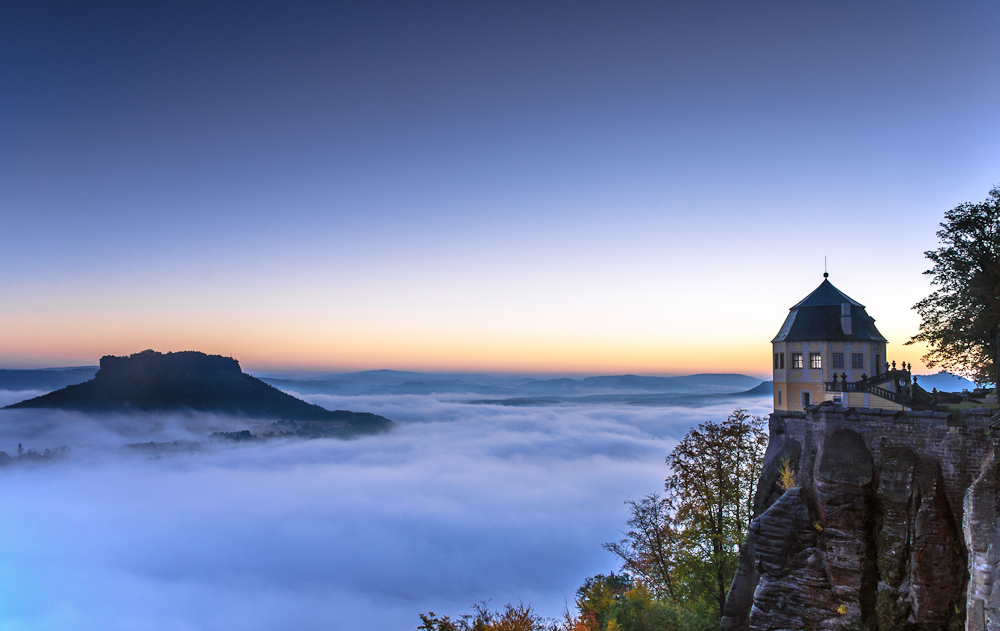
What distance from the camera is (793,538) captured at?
22000 millimetres

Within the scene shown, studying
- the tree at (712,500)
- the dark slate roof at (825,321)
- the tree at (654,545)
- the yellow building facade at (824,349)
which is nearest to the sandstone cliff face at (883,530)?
the tree at (712,500)

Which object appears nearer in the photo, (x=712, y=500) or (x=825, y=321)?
(x=712, y=500)

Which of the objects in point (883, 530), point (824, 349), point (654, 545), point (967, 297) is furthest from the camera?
point (824, 349)

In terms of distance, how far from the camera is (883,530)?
65.3 feet

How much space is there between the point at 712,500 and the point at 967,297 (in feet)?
59.1

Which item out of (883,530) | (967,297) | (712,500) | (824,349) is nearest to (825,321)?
(824,349)

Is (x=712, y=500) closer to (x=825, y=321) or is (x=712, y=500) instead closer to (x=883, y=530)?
(x=883, y=530)

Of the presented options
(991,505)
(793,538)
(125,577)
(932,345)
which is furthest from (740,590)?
(125,577)

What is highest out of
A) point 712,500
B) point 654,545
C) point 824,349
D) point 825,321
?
point 825,321

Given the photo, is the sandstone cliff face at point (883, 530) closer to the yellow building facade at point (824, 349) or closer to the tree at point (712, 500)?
the tree at point (712, 500)

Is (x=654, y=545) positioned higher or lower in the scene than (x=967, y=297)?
lower

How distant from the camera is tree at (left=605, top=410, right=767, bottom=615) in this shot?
1193 inches

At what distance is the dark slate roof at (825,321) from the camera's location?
36500 millimetres

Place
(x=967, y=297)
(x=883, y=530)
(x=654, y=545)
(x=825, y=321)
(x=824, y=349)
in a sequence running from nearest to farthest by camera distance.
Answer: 1. (x=883, y=530)
2. (x=967, y=297)
3. (x=654, y=545)
4. (x=824, y=349)
5. (x=825, y=321)
